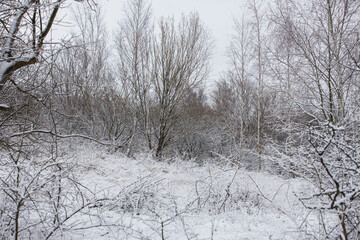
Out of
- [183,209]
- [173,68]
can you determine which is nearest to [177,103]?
[173,68]

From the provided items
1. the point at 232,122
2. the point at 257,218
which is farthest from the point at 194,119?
the point at 257,218

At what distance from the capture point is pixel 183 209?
3828mm

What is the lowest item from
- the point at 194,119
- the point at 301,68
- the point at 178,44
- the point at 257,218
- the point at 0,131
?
the point at 257,218

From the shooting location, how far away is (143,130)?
1228cm

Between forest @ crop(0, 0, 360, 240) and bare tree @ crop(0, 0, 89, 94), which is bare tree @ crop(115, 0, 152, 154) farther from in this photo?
bare tree @ crop(0, 0, 89, 94)

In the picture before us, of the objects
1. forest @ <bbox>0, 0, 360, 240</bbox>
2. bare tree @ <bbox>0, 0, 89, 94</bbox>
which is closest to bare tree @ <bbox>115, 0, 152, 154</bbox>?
forest @ <bbox>0, 0, 360, 240</bbox>

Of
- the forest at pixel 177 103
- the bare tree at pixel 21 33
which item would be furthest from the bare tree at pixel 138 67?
the bare tree at pixel 21 33

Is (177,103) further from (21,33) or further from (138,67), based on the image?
(21,33)

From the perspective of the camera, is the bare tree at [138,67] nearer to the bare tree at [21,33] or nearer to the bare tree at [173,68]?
the bare tree at [173,68]

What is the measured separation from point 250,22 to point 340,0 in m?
5.08

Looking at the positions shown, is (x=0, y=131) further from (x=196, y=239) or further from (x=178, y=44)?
(x=178, y=44)

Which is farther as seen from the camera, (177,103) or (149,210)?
(177,103)

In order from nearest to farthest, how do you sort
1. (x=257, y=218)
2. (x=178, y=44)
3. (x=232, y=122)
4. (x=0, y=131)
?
(x=0, y=131), (x=257, y=218), (x=178, y=44), (x=232, y=122)

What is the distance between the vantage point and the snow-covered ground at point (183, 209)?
286 cm
